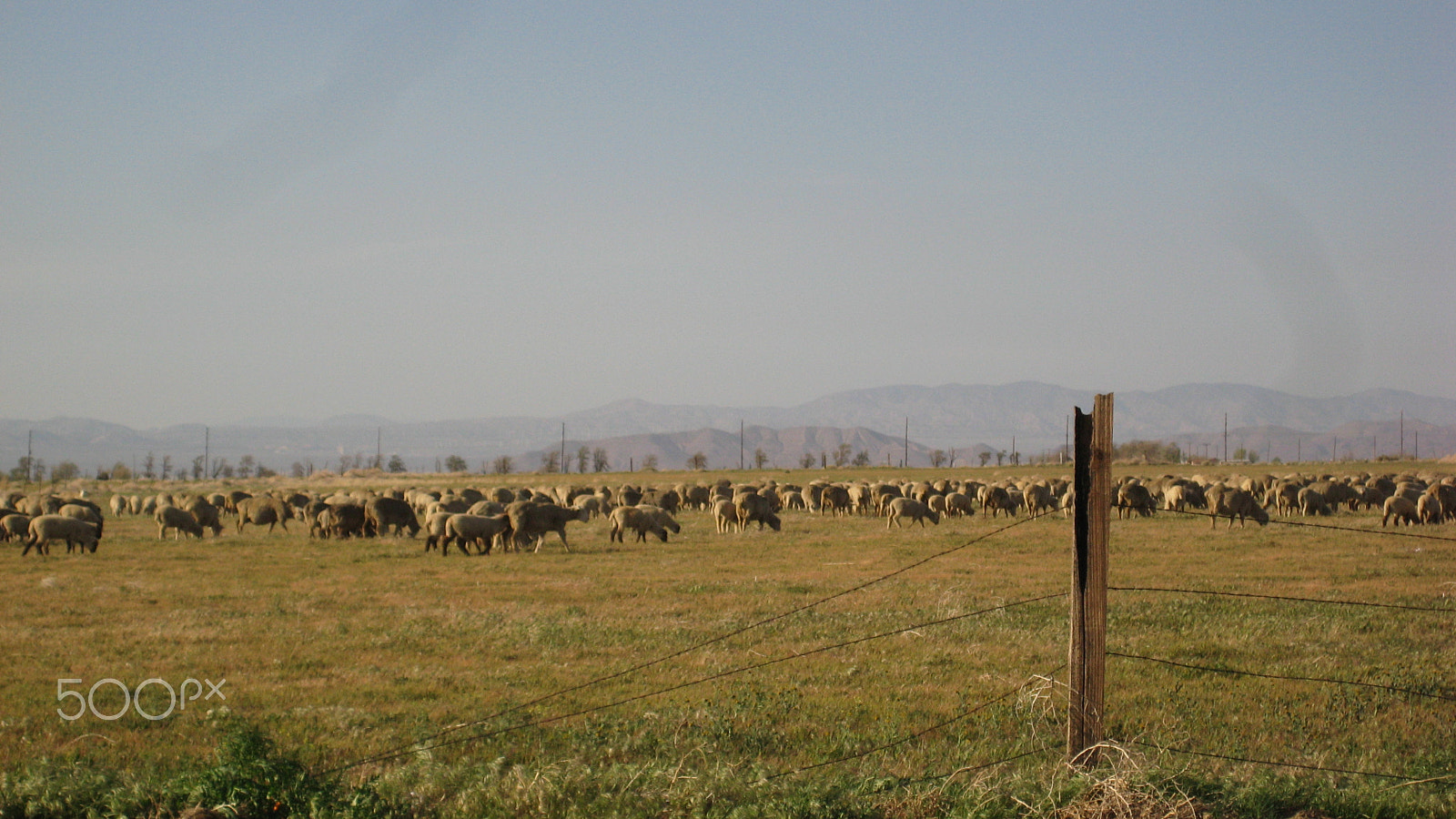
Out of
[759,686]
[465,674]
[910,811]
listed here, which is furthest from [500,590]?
[910,811]

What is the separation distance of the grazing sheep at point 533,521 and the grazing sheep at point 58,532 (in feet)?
35.0

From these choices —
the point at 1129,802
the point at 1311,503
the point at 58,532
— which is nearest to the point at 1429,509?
the point at 1311,503

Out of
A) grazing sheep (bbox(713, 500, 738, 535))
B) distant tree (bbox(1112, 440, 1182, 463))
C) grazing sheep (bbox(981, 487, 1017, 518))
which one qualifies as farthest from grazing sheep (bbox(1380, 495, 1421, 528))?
distant tree (bbox(1112, 440, 1182, 463))

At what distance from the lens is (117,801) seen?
6672mm

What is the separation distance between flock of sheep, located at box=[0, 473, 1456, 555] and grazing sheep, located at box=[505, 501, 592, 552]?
0.03 metres

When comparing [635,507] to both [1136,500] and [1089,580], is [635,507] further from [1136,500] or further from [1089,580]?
[1089,580]

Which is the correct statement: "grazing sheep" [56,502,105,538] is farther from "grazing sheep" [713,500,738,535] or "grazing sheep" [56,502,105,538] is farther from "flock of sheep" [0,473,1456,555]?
"grazing sheep" [713,500,738,535]

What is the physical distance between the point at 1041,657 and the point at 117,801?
894cm

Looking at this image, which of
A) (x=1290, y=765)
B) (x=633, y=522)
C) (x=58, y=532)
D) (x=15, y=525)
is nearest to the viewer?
(x=1290, y=765)

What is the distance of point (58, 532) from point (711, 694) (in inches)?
920

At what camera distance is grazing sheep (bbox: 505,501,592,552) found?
1081 inches

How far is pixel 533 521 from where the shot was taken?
2780 centimetres

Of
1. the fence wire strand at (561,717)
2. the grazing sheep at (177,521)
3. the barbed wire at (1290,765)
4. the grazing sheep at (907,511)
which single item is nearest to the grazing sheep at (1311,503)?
the grazing sheep at (907,511)

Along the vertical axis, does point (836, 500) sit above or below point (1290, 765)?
above
